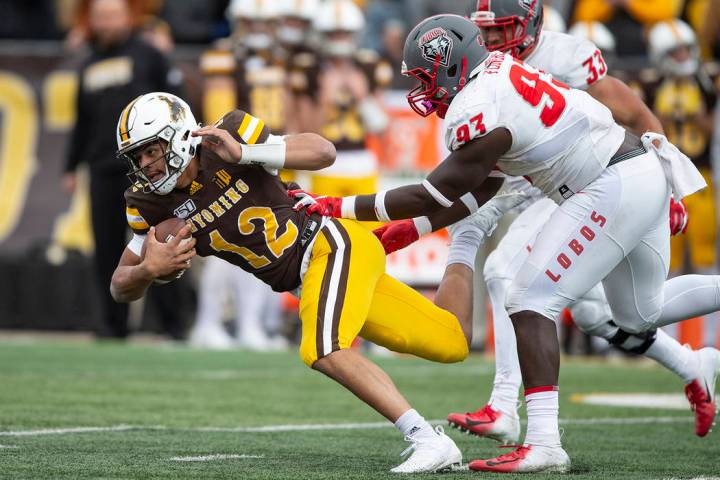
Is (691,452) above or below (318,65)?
below

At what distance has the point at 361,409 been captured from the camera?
22.4 ft

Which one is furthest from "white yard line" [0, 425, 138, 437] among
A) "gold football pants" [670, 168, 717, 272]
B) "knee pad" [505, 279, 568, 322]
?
"gold football pants" [670, 168, 717, 272]

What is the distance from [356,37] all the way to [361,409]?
455 centimetres

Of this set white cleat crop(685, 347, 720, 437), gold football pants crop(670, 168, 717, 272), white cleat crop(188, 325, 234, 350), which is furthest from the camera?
white cleat crop(188, 325, 234, 350)

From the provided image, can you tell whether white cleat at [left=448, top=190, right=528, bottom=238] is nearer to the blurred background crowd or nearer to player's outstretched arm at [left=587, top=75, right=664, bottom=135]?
player's outstretched arm at [left=587, top=75, right=664, bottom=135]

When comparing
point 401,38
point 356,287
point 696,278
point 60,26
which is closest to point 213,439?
point 356,287

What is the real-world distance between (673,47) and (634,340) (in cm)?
484

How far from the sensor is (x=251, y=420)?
627 centimetres

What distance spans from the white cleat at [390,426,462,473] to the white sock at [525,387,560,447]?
288 mm

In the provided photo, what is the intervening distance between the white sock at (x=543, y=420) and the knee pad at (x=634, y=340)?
1.09 metres

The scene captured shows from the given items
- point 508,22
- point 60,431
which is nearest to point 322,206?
point 508,22

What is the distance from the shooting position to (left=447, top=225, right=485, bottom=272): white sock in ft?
18.9

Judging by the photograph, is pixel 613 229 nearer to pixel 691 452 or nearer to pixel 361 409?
pixel 691 452

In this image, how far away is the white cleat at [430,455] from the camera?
4566 millimetres
